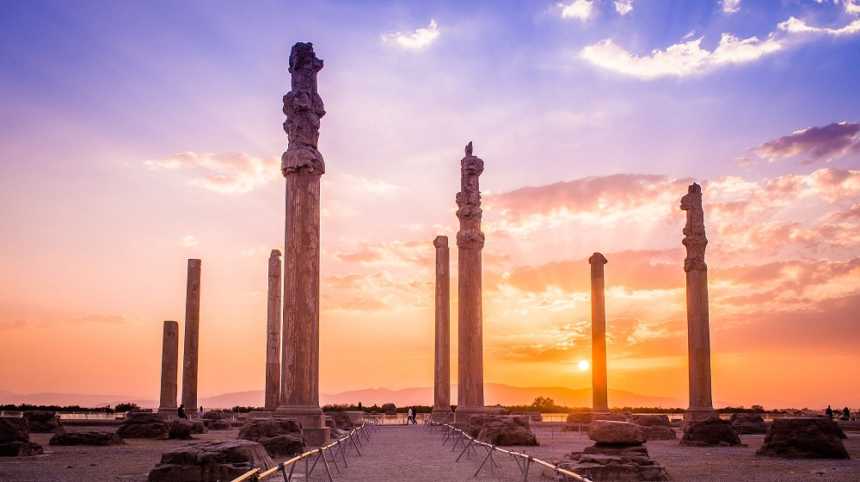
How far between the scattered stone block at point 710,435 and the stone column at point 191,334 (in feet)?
87.5

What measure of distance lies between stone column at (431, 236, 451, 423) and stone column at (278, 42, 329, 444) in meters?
22.4

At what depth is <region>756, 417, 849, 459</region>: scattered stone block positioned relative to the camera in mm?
21516

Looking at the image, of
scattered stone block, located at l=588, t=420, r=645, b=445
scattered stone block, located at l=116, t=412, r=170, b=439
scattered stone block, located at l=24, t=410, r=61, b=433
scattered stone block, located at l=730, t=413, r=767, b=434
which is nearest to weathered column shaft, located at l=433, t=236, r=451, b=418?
scattered stone block, located at l=730, t=413, r=767, b=434

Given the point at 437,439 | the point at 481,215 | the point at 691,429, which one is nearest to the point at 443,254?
the point at 481,215

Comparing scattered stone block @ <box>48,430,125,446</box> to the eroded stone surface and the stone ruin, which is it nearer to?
the stone ruin

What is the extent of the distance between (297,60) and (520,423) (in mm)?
13111

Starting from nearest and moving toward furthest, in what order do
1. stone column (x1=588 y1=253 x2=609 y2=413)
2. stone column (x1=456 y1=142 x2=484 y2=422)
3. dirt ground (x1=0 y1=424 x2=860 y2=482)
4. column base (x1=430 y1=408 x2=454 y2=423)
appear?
dirt ground (x1=0 y1=424 x2=860 y2=482) → stone column (x1=456 y1=142 x2=484 y2=422) → stone column (x1=588 y1=253 x2=609 y2=413) → column base (x1=430 y1=408 x2=454 y2=423)

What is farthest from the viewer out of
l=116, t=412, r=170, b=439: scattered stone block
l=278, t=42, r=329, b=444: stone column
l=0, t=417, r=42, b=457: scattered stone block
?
l=116, t=412, r=170, b=439: scattered stone block

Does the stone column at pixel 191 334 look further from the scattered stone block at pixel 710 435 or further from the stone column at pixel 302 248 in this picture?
the scattered stone block at pixel 710 435

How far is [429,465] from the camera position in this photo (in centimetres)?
1928

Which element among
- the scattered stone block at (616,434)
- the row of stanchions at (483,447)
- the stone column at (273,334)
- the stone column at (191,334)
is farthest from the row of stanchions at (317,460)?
the stone column at (191,334)

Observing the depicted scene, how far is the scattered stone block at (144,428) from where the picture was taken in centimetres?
3094

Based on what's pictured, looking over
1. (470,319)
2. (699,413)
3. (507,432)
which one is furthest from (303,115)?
(699,413)

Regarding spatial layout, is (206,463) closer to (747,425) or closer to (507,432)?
(507,432)
